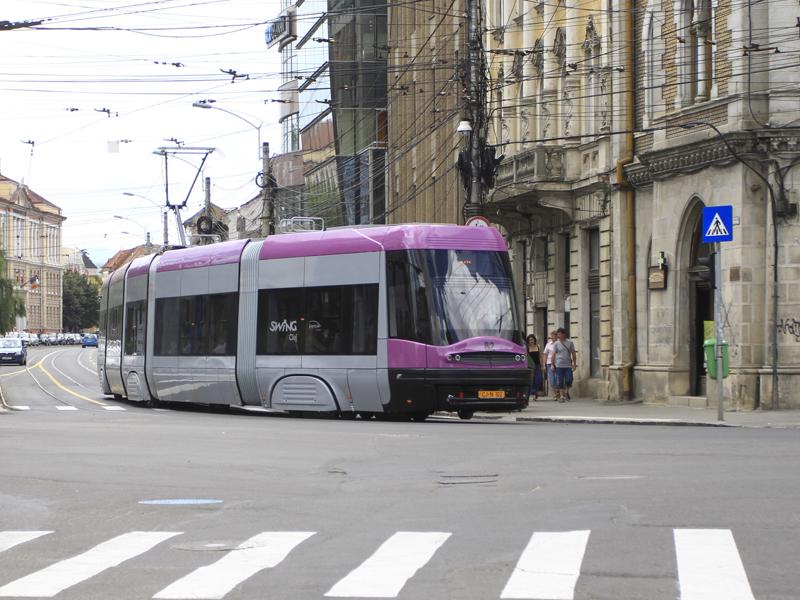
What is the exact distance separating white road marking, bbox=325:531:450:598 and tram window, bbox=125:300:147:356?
24168 millimetres

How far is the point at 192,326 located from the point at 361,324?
620 cm

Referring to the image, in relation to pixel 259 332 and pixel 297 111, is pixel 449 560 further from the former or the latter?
pixel 297 111

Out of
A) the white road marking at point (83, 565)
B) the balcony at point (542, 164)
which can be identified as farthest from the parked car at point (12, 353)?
the white road marking at point (83, 565)

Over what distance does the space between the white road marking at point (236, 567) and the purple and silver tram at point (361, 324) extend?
47.8ft

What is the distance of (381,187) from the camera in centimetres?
6800

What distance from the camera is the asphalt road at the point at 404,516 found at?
8805 millimetres

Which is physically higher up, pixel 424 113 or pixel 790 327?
pixel 424 113

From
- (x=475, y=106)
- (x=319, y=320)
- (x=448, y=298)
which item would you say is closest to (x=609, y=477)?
(x=448, y=298)

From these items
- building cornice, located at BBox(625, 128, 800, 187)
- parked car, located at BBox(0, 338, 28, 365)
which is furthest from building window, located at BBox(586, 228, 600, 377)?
parked car, located at BBox(0, 338, 28, 365)

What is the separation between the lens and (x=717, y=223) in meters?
25.2

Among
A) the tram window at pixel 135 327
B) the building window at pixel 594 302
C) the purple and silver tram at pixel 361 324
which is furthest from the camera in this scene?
the building window at pixel 594 302

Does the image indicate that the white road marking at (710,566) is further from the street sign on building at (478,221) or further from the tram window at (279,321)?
the street sign on building at (478,221)

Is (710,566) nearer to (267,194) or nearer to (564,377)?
(564,377)

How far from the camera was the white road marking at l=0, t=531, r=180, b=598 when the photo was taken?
8719 millimetres
